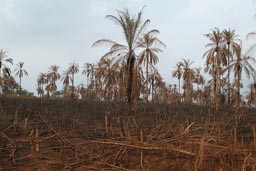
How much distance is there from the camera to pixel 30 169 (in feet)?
22.5

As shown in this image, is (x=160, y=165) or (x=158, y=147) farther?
(x=160, y=165)

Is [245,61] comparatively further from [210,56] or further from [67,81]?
[67,81]

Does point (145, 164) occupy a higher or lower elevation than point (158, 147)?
lower

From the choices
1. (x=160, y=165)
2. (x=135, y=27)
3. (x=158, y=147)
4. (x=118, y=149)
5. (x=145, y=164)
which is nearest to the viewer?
(x=158, y=147)

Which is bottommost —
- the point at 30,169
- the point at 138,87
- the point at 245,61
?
the point at 30,169

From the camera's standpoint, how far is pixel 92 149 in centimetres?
521

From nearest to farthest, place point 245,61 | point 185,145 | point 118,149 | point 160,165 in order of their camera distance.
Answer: point 185,145 < point 118,149 < point 160,165 < point 245,61

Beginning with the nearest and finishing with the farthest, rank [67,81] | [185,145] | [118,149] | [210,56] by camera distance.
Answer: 1. [185,145]
2. [118,149]
3. [210,56]
4. [67,81]

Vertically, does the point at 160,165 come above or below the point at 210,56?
below

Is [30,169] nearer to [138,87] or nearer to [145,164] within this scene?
[145,164]

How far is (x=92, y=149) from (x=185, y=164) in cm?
156

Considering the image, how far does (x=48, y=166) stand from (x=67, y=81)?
4083 cm

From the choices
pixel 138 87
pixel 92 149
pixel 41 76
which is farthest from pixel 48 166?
pixel 41 76

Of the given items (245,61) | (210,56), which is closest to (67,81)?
(210,56)
